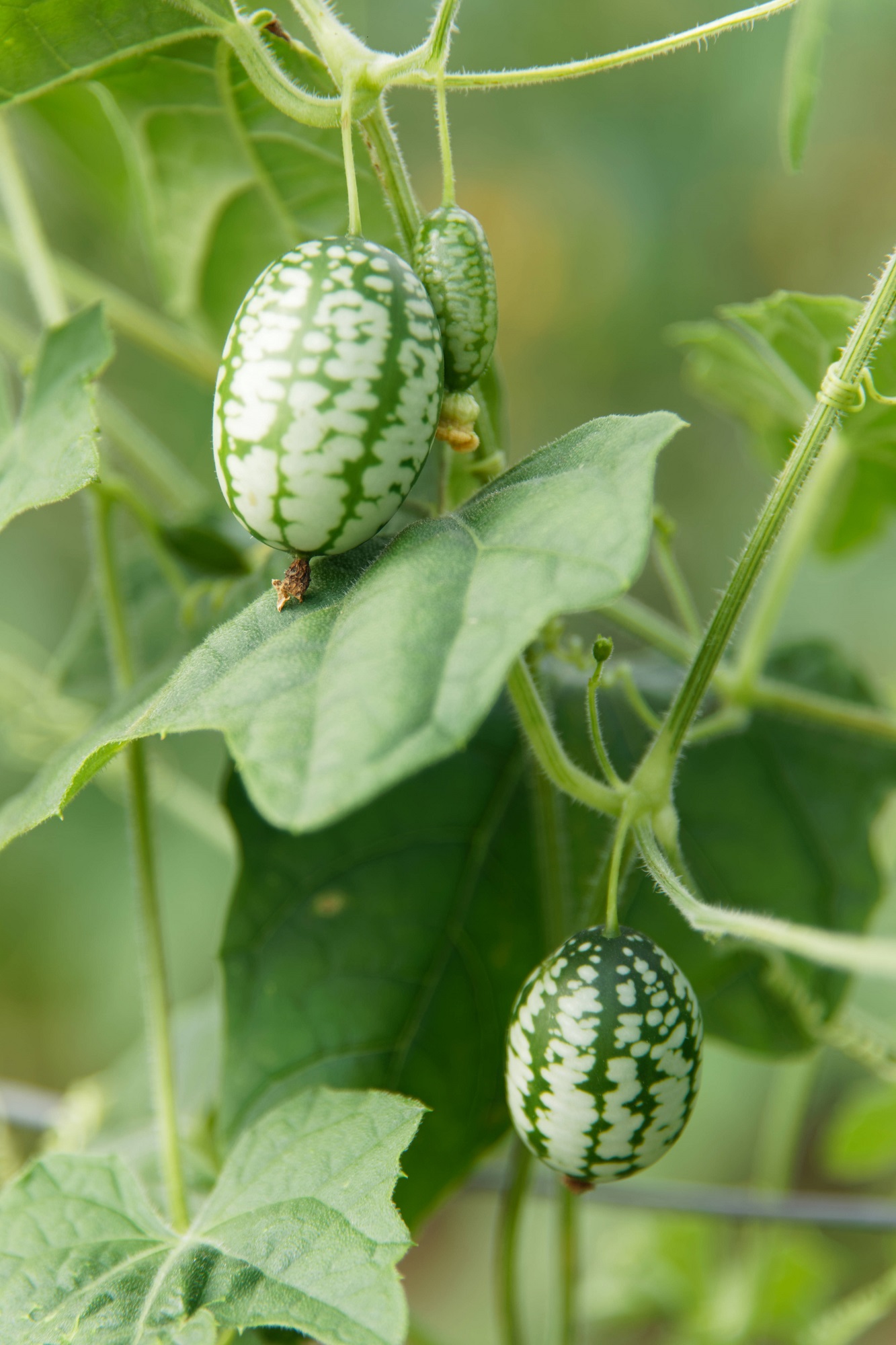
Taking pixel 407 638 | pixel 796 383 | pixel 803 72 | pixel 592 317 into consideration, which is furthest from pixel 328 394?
pixel 592 317

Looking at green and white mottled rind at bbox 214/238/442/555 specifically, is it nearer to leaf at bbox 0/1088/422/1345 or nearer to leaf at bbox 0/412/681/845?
leaf at bbox 0/412/681/845

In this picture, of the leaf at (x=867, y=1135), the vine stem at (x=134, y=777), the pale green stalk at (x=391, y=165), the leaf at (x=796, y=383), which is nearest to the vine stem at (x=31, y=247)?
the vine stem at (x=134, y=777)

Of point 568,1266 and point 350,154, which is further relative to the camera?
point 568,1266

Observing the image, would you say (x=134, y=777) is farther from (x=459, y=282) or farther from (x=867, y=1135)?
(x=867, y=1135)

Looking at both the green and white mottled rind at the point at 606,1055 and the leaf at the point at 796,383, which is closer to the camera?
the green and white mottled rind at the point at 606,1055

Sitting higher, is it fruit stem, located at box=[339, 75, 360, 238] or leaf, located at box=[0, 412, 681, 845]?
fruit stem, located at box=[339, 75, 360, 238]

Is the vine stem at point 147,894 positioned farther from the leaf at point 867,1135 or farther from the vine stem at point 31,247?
the leaf at point 867,1135

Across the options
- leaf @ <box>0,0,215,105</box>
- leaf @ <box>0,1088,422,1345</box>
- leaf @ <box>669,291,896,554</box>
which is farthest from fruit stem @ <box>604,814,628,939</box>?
leaf @ <box>0,0,215,105</box>
